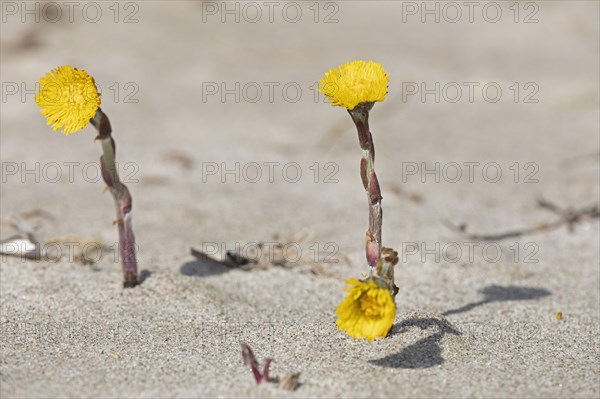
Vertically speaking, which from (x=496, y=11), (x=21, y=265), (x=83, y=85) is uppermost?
(x=496, y=11)

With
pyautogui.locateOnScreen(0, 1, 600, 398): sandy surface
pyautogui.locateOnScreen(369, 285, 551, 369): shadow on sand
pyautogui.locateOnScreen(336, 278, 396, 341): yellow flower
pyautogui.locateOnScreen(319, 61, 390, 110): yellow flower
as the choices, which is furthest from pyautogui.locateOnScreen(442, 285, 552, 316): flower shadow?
pyautogui.locateOnScreen(319, 61, 390, 110): yellow flower

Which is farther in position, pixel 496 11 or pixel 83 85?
pixel 496 11

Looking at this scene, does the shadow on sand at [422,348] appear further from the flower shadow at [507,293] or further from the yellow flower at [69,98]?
the yellow flower at [69,98]

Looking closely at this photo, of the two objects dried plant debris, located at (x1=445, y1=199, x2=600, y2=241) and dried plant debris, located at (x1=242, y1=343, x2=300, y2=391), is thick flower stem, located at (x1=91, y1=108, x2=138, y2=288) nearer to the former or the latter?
dried plant debris, located at (x1=242, y1=343, x2=300, y2=391)

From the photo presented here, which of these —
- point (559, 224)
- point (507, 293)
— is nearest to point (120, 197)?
point (507, 293)

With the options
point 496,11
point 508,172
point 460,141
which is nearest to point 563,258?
point 508,172

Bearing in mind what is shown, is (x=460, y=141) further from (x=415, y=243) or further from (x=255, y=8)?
(x=255, y=8)

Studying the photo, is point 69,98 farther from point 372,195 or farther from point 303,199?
point 303,199
